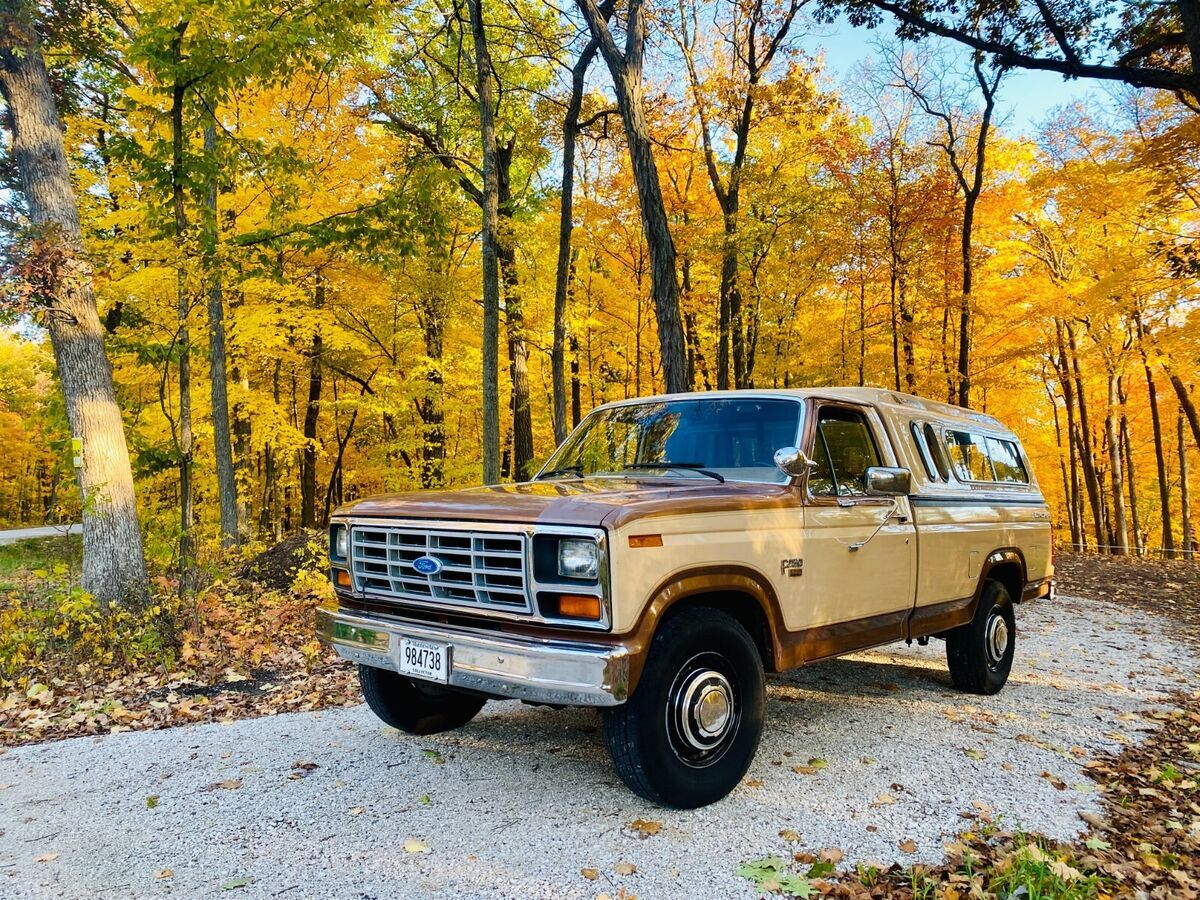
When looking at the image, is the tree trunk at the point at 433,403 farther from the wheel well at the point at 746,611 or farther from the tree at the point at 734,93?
the wheel well at the point at 746,611

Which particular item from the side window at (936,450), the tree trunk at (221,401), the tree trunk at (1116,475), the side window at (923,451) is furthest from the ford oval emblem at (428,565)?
the tree trunk at (1116,475)

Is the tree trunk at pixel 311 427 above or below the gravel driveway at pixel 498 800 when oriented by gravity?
above

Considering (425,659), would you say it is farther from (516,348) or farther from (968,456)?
(516,348)

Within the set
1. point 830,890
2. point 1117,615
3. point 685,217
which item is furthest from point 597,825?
point 685,217

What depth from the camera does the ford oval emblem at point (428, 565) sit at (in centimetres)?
350

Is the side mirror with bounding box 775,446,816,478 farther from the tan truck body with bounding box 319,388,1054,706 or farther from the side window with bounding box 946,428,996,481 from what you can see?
the side window with bounding box 946,428,996,481

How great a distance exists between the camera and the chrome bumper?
9.61ft

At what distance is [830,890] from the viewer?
2814 mm

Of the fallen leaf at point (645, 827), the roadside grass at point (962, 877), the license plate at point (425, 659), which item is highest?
the license plate at point (425, 659)

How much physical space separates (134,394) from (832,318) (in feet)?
58.4

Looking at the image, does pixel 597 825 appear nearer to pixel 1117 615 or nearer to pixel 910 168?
pixel 1117 615

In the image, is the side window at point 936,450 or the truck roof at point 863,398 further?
the side window at point 936,450

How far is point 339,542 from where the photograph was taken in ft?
13.7

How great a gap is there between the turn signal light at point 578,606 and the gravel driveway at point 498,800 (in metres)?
1.01
